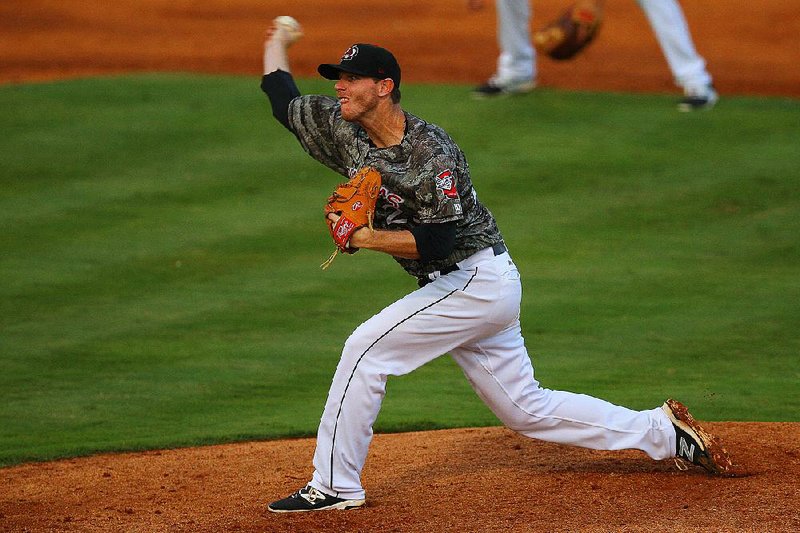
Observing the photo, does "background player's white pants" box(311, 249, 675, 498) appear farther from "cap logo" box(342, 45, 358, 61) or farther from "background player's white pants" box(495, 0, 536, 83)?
"background player's white pants" box(495, 0, 536, 83)

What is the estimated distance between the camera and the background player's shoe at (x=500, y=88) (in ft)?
41.8

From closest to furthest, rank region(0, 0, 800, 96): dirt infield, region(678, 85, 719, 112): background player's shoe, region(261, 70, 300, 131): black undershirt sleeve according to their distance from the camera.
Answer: region(261, 70, 300, 131): black undershirt sleeve < region(678, 85, 719, 112): background player's shoe < region(0, 0, 800, 96): dirt infield

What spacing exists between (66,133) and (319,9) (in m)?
6.34

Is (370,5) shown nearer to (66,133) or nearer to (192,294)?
(66,133)

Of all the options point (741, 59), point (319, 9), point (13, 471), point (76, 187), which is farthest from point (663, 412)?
point (319, 9)

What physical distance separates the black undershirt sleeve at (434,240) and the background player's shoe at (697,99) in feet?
25.6

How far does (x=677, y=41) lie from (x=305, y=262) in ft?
16.4

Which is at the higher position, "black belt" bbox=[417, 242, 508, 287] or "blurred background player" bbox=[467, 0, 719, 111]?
"blurred background player" bbox=[467, 0, 719, 111]

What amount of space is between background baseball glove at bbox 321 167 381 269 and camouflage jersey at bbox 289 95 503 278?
16cm

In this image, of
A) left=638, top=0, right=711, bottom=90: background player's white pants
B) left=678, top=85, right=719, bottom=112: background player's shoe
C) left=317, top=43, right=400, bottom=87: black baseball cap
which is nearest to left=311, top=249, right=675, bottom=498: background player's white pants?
left=317, top=43, right=400, bottom=87: black baseball cap

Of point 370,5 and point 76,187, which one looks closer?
point 76,187

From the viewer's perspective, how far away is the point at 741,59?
47.9 ft

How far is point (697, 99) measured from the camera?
12219 mm

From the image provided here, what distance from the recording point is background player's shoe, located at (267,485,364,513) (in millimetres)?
4973
